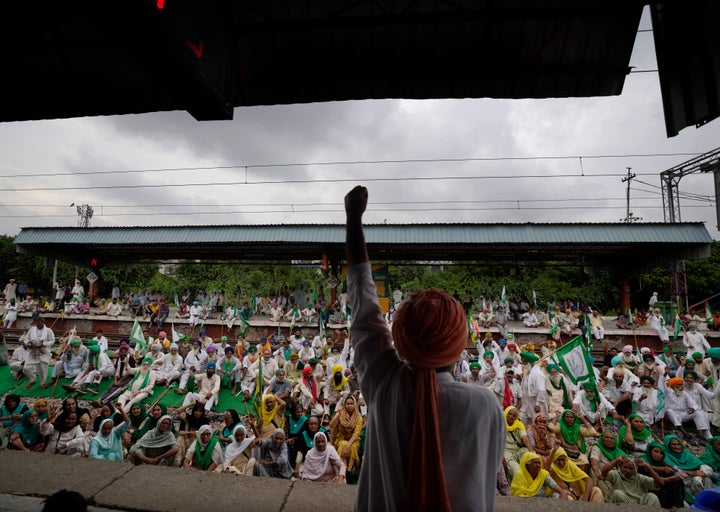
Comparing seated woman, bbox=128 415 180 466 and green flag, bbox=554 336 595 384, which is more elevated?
green flag, bbox=554 336 595 384

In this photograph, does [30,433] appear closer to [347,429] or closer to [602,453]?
[347,429]

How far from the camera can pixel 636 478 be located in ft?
14.5

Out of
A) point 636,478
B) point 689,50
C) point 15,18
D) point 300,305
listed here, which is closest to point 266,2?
point 15,18

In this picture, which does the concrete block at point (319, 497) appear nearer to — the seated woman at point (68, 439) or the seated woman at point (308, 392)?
the seated woman at point (68, 439)

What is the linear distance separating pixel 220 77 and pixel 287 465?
4.79 m

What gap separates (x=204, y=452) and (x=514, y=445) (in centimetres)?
429

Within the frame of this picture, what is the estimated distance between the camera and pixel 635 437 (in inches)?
211

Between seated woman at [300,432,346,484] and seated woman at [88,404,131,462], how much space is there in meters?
2.48

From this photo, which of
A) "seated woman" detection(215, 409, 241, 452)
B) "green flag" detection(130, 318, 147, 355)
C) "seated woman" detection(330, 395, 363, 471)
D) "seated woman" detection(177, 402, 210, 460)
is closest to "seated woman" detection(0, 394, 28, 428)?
"seated woman" detection(177, 402, 210, 460)

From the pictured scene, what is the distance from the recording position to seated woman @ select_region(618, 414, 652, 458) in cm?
520

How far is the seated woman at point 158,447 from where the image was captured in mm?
5090

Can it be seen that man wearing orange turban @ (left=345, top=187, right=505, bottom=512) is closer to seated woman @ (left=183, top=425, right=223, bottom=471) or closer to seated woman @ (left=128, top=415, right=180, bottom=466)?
seated woman @ (left=183, top=425, right=223, bottom=471)

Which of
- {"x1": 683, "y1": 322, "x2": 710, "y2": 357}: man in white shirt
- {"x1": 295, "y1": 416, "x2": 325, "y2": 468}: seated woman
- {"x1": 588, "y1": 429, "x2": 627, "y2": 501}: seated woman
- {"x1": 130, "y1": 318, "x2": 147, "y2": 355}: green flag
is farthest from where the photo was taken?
{"x1": 683, "y1": 322, "x2": 710, "y2": 357}: man in white shirt

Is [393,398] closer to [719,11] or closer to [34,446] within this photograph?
[719,11]
